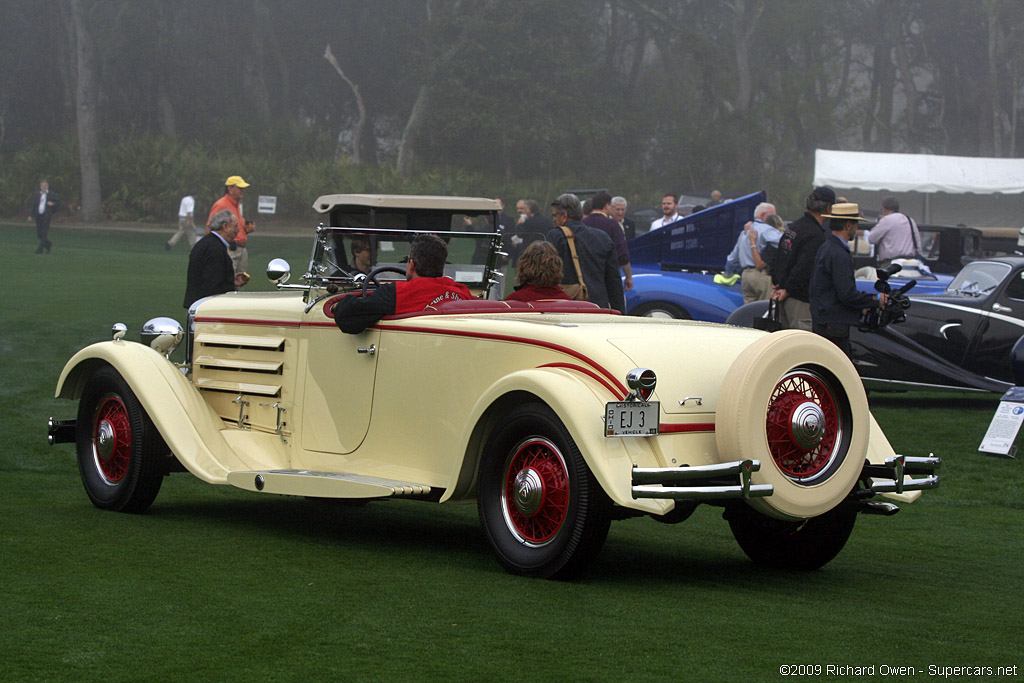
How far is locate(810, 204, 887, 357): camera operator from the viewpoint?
336 inches

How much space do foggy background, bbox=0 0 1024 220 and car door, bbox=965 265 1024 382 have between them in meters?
33.9

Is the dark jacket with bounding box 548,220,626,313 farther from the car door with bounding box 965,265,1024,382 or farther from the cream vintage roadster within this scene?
the car door with bounding box 965,265,1024,382

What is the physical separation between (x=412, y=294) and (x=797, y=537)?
81.6 inches

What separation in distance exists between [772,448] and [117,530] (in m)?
→ 3.12

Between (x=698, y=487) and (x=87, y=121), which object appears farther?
(x=87, y=121)

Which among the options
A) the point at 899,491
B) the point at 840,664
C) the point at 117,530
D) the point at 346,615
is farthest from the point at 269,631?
the point at 899,491

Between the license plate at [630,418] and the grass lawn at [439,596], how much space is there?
62 cm

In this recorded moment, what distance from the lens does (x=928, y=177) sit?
30938mm

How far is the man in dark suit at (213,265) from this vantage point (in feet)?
33.2

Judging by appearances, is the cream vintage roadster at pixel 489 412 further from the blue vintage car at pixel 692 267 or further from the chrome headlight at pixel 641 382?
the blue vintage car at pixel 692 267

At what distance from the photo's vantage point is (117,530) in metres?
5.96

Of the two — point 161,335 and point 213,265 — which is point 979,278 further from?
point 161,335

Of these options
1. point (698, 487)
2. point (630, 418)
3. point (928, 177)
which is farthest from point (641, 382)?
point (928, 177)

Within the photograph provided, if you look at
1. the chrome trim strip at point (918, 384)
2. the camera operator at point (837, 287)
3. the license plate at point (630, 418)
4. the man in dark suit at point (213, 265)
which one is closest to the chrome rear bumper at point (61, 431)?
the man in dark suit at point (213, 265)
